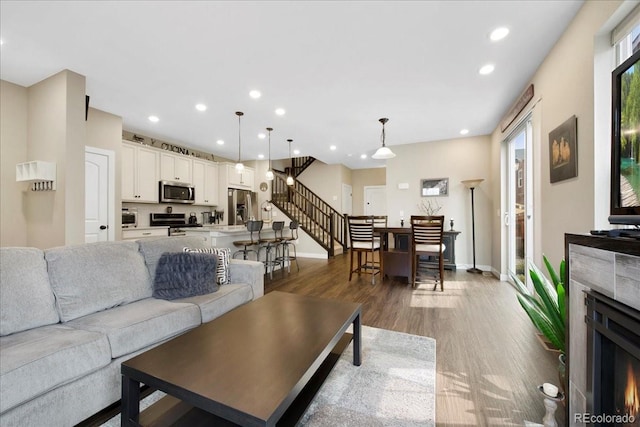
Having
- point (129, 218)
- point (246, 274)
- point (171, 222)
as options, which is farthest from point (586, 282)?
point (171, 222)

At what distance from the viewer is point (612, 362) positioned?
1.03 metres

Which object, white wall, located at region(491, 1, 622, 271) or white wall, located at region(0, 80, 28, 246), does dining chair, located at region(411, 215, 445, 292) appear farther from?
white wall, located at region(0, 80, 28, 246)

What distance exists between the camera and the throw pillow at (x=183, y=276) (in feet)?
6.96

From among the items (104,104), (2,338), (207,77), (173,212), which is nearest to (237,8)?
(207,77)

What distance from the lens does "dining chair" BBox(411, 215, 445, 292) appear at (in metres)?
3.71

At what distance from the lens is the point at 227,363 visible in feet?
3.86

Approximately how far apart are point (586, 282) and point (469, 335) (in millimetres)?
1502

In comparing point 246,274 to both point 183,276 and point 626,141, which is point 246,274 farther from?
point 626,141

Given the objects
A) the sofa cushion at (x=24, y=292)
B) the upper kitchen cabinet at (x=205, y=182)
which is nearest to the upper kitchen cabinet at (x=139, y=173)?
the upper kitchen cabinet at (x=205, y=182)

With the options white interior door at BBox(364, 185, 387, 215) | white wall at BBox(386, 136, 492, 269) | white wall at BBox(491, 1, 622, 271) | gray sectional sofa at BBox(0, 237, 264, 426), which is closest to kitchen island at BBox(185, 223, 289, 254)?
gray sectional sofa at BBox(0, 237, 264, 426)

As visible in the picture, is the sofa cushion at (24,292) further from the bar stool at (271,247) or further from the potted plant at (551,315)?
the bar stool at (271,247)

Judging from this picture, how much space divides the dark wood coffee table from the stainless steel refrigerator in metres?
5.13

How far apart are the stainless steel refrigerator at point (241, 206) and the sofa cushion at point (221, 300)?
4301mm

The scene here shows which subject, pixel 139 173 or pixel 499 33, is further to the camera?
pixel 139 173
